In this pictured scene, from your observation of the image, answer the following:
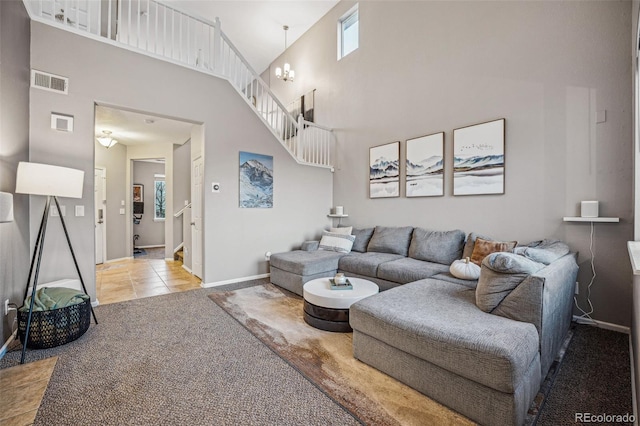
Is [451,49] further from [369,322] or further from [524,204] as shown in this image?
[369,322]

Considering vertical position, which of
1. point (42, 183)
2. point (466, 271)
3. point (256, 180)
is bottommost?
point (466, 271)

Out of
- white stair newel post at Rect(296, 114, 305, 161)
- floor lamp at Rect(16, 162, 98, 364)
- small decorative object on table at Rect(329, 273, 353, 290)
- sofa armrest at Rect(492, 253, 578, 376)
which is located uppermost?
white stair newel post at Rect(296, 114, 305, 161)

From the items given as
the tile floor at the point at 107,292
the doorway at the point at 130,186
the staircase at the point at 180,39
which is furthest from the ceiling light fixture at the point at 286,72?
the tile floor at the point at 107,292

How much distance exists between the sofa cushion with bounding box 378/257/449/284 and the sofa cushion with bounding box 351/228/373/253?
998 millimetres

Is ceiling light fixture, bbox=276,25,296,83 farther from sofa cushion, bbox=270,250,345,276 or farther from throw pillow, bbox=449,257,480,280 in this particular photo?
throw pillow, bbox=449,257,480,280

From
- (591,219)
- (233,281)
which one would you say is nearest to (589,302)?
(591,219)

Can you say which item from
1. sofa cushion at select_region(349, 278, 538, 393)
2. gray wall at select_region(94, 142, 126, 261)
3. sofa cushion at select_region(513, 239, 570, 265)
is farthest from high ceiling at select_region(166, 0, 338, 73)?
sofa cushion at select_region(349, 278, 538, 393)

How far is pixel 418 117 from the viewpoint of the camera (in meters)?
4.29

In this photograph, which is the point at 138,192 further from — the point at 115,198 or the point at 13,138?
the point at 13,138

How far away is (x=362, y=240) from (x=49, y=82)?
445cm

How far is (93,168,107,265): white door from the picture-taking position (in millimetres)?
6094

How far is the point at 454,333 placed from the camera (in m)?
1.62

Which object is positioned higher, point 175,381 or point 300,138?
point 300,138

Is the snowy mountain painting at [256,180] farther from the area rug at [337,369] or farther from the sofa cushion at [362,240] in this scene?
the area rug at [337,369]
